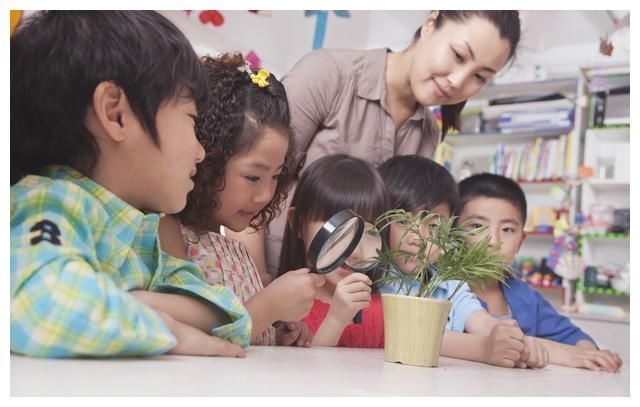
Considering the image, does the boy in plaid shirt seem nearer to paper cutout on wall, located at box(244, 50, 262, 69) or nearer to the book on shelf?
paper cutout on wall, located at box(244, 50, 262, 69)

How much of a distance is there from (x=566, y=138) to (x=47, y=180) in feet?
12.8

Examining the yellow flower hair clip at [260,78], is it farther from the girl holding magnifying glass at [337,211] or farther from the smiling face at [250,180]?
the girl holding magnifying glass at [337,211]

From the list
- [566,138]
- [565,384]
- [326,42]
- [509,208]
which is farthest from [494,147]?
[565,384]

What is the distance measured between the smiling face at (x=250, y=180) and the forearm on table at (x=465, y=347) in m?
0.41

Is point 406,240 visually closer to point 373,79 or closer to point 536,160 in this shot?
point 373,79

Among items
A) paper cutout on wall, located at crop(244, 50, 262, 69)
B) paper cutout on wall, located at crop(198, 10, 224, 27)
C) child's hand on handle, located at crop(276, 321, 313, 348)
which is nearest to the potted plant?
child's hand on handle, located at crop(276, 321, 313, 348)

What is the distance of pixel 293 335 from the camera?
1109 mm

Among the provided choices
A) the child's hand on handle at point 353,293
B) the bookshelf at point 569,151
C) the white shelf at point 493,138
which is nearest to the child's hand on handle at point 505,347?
the child's hand on handle at point 353,293

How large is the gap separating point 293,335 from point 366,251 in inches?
9.6

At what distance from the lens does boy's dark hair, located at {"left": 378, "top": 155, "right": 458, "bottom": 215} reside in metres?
1.58

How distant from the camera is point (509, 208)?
1.93 meters

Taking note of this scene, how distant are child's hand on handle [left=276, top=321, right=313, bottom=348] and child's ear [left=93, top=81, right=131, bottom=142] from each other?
0.51 m

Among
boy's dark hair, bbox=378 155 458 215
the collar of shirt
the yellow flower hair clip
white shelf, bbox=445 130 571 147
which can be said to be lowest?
boy's dark hair, bbox=378 155 458 215

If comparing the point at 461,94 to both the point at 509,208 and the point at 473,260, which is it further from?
the point at 473,260
